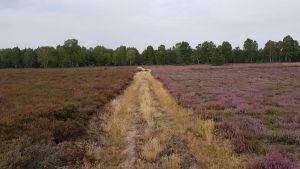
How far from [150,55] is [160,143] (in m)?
131

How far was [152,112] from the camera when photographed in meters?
Result: 17.7

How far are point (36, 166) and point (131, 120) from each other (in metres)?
7.12

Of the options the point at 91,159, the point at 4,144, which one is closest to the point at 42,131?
the point at 4,144

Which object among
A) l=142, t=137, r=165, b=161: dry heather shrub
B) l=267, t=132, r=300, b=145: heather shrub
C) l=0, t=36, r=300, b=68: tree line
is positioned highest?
l=0, t=36, r=300, b=68: tree line

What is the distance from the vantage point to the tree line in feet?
417

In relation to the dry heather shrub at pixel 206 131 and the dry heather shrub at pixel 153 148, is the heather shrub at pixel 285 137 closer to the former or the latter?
the dry heather shrub at pixel 206 131

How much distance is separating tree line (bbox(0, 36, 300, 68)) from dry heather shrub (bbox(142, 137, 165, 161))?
11365 centimetres

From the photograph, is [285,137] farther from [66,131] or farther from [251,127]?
[66,131]

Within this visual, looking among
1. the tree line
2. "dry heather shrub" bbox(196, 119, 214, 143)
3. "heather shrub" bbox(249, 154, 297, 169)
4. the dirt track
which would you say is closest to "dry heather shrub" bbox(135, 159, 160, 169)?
the dirt track

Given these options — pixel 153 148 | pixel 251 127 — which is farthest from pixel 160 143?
pixel 251 127

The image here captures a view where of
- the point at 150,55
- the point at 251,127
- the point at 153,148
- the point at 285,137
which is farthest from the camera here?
the point at 150,55

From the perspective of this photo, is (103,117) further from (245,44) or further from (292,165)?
(245,44)

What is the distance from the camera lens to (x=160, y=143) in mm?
11102

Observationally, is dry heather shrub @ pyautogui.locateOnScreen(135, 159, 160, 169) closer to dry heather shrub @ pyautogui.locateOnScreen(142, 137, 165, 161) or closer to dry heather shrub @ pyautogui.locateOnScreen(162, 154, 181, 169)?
dry heather shrub @ pyautogui.locateOnScreen(162, 154, 181, 169)
